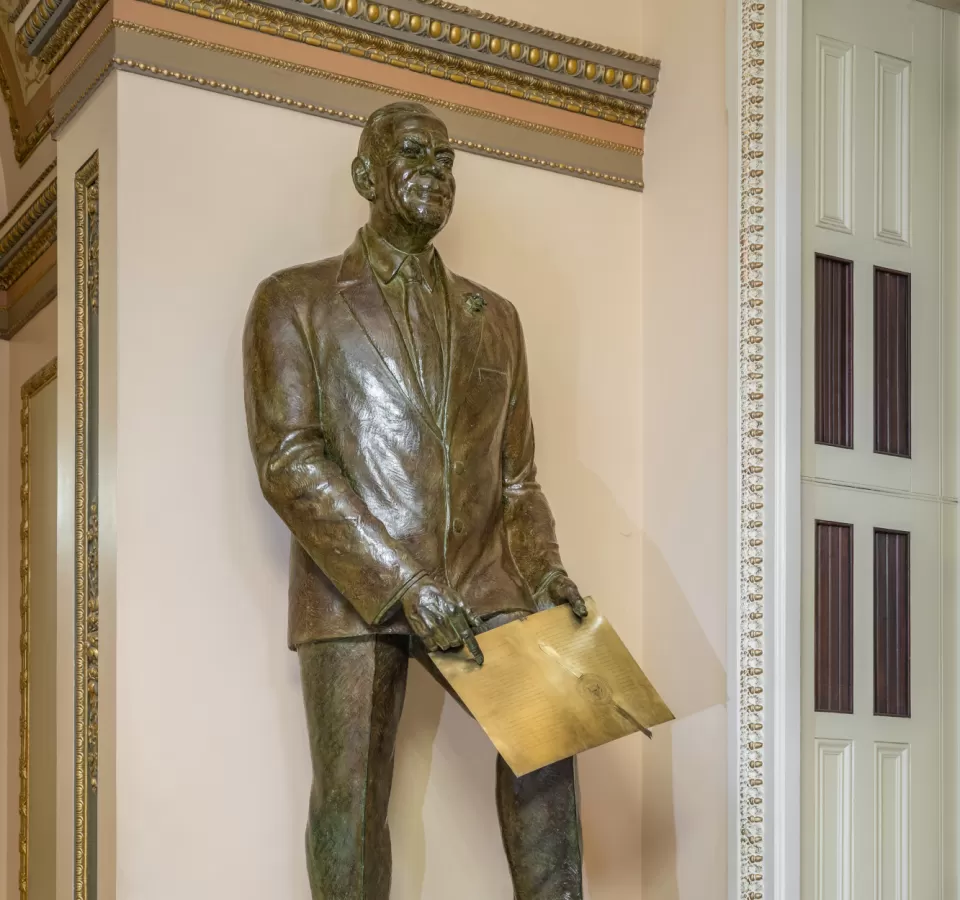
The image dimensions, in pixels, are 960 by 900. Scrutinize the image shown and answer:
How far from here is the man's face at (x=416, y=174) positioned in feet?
13.9

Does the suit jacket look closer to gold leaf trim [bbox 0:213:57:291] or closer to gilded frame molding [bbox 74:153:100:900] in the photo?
gilded frame molding [bbox 74:153:100:900]

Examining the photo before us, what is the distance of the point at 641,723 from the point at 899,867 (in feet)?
4.59

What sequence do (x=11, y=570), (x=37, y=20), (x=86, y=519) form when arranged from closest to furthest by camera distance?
(x=86, y=519), (x=37, y=20), (x=11, y=570)

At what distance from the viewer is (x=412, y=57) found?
17.0 ft

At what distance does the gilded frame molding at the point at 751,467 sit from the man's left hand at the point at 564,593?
0.85 metres

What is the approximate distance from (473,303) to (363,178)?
1.45ft

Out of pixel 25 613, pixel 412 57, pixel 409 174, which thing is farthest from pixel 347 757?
pixel 25 613

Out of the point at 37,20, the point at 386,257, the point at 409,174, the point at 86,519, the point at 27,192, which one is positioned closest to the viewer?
the point at 409,174

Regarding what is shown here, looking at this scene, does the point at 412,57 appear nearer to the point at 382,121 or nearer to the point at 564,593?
the point at 382,121

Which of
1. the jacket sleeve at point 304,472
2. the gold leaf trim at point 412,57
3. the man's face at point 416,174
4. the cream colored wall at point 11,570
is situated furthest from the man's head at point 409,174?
the cream colored wall at point 11,570

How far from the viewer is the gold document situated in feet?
12.8

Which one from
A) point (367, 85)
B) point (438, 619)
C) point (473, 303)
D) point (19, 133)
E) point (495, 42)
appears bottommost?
point (438, 619)

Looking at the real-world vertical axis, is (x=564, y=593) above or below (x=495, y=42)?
below

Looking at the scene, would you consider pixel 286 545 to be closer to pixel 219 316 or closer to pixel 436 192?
pixel 219 316
